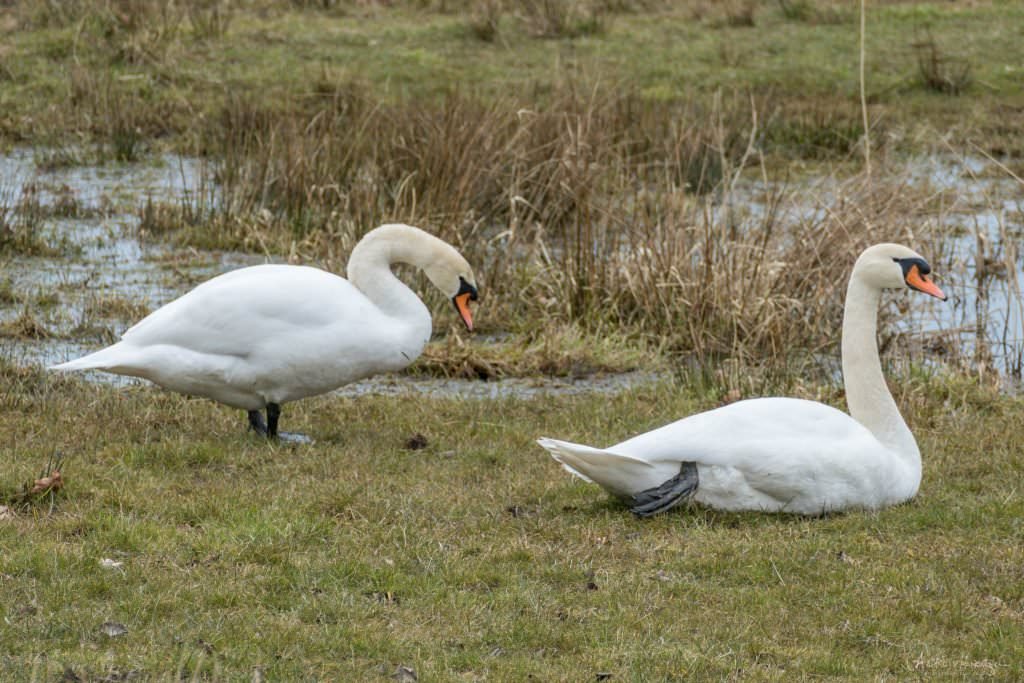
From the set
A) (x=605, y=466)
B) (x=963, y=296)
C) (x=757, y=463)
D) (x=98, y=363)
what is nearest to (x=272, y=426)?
(x=98, y=363)

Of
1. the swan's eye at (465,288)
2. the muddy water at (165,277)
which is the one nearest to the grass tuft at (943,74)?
the muddy water at (165,277)

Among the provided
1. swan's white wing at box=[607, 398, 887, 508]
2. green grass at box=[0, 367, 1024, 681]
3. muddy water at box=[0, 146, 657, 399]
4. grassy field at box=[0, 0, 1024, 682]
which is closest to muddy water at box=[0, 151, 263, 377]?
muddy water at box=[0, 146, 657, 399]

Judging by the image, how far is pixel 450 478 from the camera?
6742 millimetres

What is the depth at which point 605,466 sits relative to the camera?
6.01m

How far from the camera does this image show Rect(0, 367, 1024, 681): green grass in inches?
→ 183

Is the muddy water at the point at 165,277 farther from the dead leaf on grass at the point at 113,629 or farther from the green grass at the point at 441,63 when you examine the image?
the dead leaf on grass at the point at 113,629

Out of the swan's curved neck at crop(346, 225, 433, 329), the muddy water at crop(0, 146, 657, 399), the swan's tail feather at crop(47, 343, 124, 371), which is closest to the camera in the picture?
the swan's tail feather at crop(47, 343, 124, 371)

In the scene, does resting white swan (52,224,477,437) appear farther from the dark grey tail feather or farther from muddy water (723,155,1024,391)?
muddy water (723,155,1024,391)

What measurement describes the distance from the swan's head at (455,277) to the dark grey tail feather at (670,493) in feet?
6.17

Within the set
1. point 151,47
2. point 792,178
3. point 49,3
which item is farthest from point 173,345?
point 49,3

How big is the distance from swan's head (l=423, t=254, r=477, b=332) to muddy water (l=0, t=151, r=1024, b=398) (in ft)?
3.62

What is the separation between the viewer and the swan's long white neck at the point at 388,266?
24.4 ft

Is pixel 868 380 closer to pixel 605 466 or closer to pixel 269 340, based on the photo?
pixel 605 466

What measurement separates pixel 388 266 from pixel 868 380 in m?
2.45
